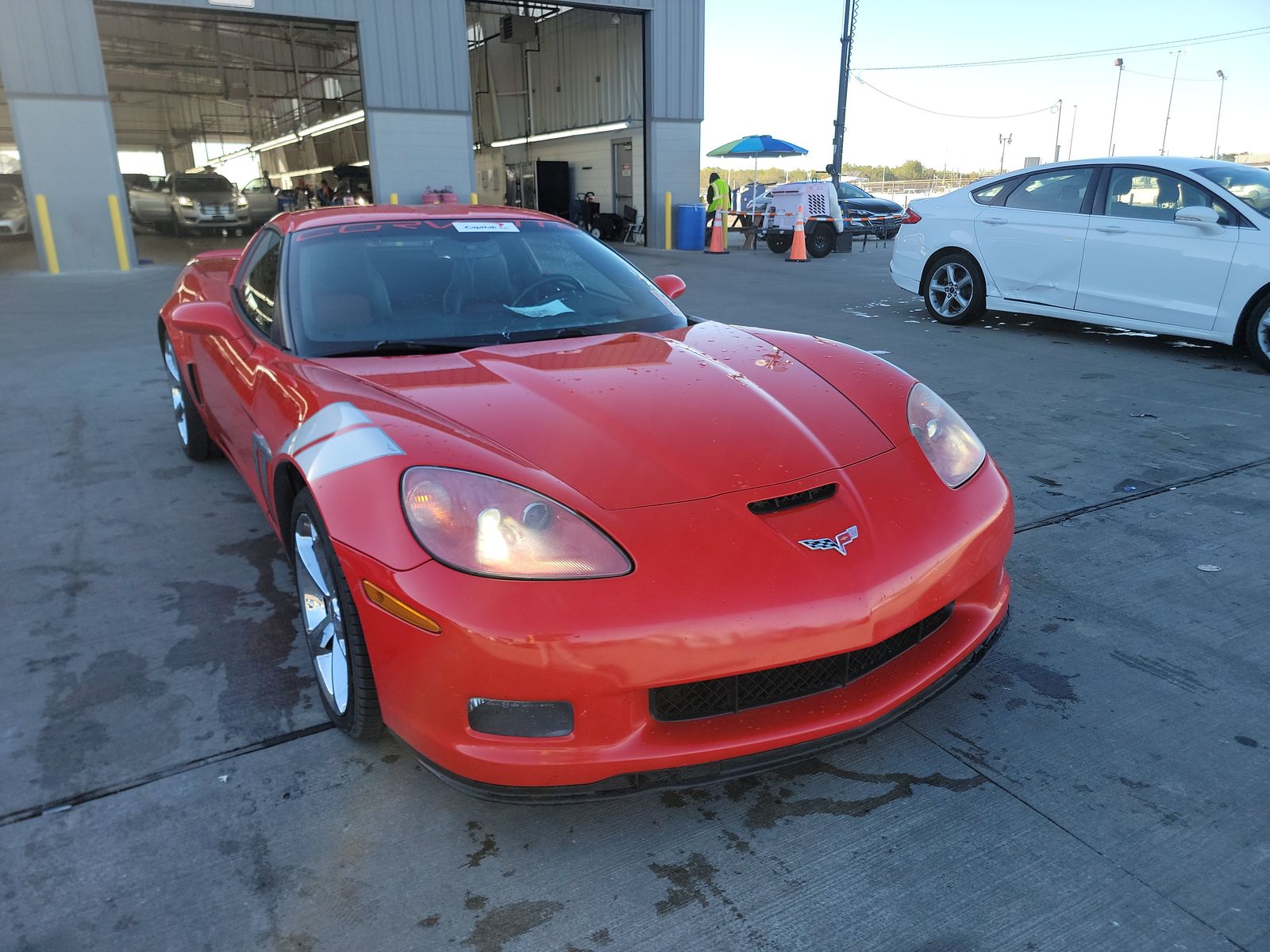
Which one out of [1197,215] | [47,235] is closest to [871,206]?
[1197,215]

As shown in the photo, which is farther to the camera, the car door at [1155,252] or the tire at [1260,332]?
the car door at [1155,252]

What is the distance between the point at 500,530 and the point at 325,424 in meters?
0.70

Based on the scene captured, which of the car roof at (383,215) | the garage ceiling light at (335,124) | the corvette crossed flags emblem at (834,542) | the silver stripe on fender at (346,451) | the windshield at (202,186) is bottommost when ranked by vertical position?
the corvette crossed flags emblem at (834,542)

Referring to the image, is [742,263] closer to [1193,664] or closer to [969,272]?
[969,272]

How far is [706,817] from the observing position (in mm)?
1941

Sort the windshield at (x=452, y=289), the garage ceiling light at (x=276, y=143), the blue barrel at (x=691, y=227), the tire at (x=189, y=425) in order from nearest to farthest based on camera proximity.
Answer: the windshield at (x=452, y=289) → the tire at (x=189, y=425) → the blue barrel at (x=691, y=227) → the garage ceiling light at (x=276, y=143)

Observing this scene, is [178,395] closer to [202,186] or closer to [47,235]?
[47,235]

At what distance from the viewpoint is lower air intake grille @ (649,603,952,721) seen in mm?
1754

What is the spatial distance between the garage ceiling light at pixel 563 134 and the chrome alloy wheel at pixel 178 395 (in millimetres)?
17342

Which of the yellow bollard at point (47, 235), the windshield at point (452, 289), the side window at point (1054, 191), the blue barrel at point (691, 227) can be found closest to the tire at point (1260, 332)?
the side window at point (1054, 191)

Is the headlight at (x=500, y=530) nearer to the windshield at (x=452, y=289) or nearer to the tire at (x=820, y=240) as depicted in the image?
the windshield at (x=452, y=289)

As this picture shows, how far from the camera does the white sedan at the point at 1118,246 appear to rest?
6.04m

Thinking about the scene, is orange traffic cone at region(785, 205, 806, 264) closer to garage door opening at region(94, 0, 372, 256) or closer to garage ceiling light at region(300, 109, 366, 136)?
garage door opening at region(94, 0, 372, 256)

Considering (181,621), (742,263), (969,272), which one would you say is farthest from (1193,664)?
(742,263)
